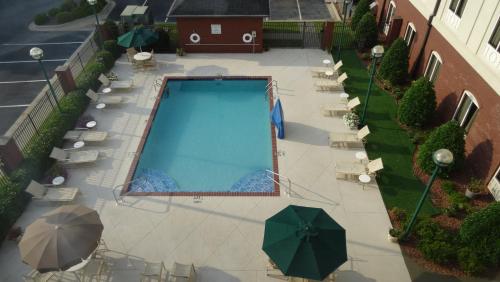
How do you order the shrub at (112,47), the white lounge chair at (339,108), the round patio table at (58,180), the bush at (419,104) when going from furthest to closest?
the shrub at (112,47), the white lounge chair at (339,108), the bush at (419,104), the round patio table at (58,180)

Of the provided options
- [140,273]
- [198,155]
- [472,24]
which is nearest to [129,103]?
[198,155]

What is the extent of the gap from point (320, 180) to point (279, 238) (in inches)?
217

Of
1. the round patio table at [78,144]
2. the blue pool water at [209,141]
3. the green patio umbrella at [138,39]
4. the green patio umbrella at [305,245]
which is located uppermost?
the green patio umbrella at [138,39]

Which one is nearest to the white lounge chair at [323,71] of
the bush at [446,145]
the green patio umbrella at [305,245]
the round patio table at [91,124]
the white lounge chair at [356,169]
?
the white lounge chair at [356,169]

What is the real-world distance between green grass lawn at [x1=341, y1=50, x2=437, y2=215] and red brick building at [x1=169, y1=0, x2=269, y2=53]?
673cm

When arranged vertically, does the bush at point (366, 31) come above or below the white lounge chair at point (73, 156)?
above

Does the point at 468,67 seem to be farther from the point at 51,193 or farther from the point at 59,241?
the point at 51,193

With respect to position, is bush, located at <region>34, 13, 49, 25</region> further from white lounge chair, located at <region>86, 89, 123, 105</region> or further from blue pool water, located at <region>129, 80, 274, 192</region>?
blue pool water, located at <region>129, 80, 274, 192</region>

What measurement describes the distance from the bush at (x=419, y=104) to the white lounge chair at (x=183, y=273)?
12319 millimetres

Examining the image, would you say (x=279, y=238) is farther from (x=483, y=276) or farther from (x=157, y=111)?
(x=157, y=111)

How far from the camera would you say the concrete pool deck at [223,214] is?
39.7 ft

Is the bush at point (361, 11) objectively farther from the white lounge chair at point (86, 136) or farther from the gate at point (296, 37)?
the white lounge chair at point (86, 136)

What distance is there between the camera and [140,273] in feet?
38.3

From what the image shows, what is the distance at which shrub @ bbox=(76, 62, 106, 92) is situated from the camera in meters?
19.9
